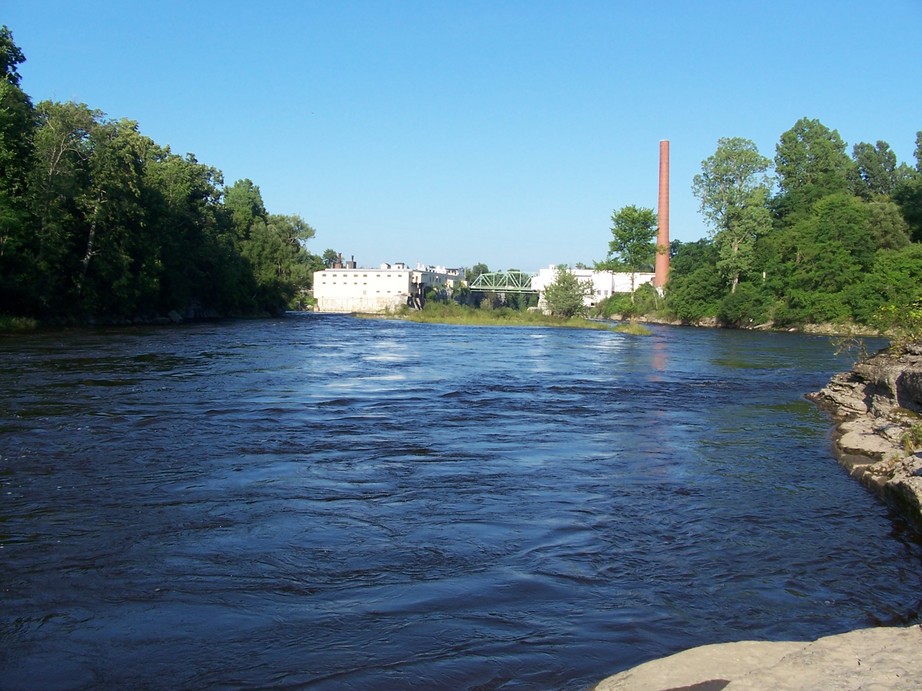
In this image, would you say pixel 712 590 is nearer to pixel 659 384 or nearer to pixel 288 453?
pixel 288 453

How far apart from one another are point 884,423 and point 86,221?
41.7 meters

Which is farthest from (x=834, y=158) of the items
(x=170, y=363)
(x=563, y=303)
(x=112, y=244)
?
(x=170, y=363)

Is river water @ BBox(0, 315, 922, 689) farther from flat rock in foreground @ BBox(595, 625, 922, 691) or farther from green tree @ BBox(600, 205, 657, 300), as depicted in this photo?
green tree @ BBox(600, 205, 657, 300)

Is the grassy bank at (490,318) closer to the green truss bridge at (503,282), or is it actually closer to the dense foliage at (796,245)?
the dense foliage at (796,245)

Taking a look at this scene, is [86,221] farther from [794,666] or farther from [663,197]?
[663,197]

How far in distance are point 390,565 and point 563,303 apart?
2561 inches

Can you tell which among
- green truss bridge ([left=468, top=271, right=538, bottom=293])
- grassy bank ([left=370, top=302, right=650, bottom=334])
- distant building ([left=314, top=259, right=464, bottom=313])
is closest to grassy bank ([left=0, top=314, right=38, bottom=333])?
grassy bank ([left=370, top=302, right=650, bottom=334])

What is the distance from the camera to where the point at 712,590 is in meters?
5.88

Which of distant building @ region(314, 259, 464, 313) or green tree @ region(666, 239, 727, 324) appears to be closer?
green tree @ region(666, 239, 727, 324)

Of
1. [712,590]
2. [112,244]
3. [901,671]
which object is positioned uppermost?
[112,244]

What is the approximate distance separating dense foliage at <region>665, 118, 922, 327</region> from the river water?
49851 millimetres

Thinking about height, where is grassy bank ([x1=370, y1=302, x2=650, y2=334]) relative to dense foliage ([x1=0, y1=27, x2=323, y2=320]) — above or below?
below

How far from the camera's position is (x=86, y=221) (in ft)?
139

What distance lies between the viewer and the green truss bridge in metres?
150
